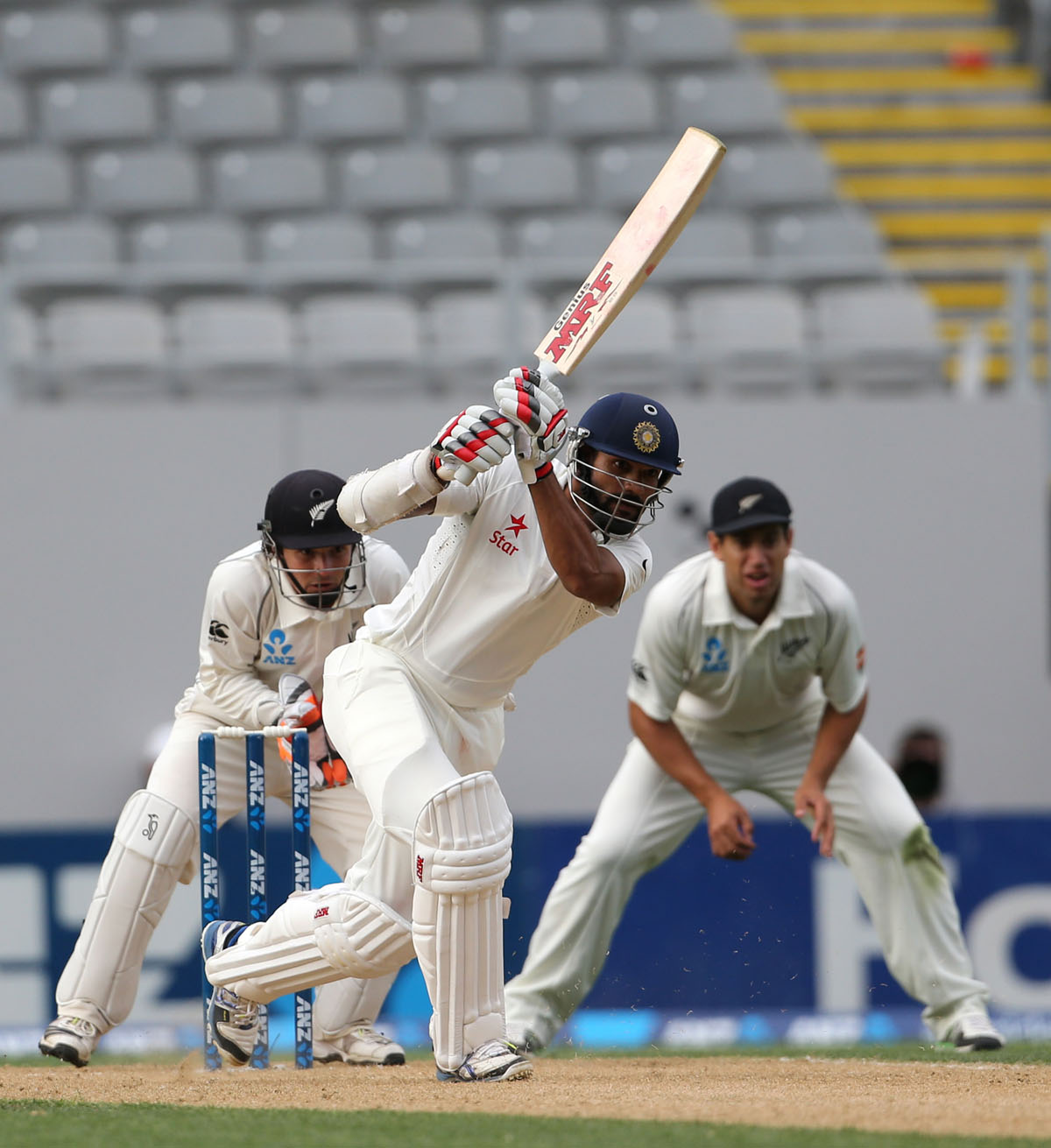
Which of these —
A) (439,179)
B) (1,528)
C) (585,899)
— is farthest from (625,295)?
(439,179)

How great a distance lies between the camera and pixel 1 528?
343 inches

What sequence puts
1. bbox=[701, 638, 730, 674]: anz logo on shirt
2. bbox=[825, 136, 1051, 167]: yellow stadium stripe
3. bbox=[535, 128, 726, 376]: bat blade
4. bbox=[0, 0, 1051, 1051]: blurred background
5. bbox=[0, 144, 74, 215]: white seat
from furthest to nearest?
bbox=[825, 136, 1051, 167]: yellow stadium stripe < bbox=[0, 144, 74, 215]: white seat < bbox=[0, 0, 1051, 1051]: blurred background < bbox=[701, 638, 730, 674]: anz logo on shirt < bbox=[535, 128, 726, 376]: bat blade

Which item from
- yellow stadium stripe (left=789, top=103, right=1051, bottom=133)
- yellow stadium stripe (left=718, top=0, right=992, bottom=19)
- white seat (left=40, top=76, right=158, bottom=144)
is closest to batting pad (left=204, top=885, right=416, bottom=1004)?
white seat (left=40, top=76, right=158, bottom=144)

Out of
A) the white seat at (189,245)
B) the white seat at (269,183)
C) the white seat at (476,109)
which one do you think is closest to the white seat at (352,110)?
the white seat at (476,109)

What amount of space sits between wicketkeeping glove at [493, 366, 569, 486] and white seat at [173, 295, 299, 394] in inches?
212

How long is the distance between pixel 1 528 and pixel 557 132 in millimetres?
4626

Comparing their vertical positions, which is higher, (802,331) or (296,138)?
(296,138)

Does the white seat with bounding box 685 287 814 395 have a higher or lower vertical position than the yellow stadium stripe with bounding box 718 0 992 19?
lower

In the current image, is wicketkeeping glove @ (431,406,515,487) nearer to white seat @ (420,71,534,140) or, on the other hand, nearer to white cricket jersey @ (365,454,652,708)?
white cricket jersey @ (365,454,652,708)

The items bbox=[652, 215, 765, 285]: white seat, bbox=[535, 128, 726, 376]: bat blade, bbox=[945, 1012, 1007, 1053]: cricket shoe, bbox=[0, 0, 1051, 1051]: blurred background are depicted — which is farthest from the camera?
bbox=[652, 215, 765, 285]: white seat

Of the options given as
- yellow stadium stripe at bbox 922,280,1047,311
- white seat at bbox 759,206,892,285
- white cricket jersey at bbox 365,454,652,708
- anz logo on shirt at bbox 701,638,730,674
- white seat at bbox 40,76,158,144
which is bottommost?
anz logo on shirt at bbox 701,638,730,674

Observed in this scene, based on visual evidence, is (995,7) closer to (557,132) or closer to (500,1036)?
(557,132)

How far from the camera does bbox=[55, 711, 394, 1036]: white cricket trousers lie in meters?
4.76

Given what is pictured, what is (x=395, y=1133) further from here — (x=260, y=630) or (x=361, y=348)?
(x=361, y=348)
